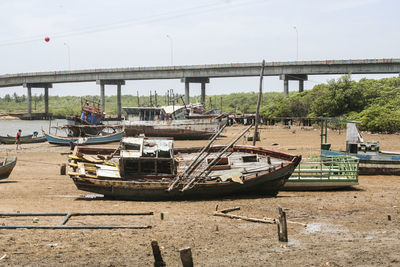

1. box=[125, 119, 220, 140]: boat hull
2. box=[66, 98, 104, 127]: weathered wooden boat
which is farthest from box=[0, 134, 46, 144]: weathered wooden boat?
box=[125, 119, 220, 140]: boat hull

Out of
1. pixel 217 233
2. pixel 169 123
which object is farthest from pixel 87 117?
pixel 217 233

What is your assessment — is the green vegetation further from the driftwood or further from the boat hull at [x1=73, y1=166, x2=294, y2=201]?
the driftwood

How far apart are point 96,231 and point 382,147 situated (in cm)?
2634

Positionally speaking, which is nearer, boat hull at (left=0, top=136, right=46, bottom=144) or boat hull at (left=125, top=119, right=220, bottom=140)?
boat hull at (left=0, top=136, right=46, bottom=144)

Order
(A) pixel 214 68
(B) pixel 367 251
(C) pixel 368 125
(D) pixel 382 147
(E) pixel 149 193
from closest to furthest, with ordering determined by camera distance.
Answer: (B) pixel 367 251 → (E) pixel 149 193 → (D) pixel 382 147 → (C) pixel 368 125 → (A) pixel 214 68

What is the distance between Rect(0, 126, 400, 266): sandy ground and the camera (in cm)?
1145

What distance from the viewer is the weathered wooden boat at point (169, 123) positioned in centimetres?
4962

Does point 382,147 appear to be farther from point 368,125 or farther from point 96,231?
point 96,231

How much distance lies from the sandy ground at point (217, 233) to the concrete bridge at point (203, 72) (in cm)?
5120

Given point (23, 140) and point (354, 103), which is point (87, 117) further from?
point (354, 103)

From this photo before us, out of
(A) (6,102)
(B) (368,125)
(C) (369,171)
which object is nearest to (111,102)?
(A) (6,102)

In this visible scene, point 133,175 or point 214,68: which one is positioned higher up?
point 214,68

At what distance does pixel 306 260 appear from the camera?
11.3 meters

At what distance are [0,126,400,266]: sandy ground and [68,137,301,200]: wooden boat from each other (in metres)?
0.44
